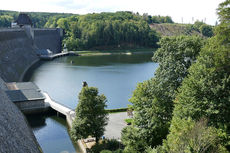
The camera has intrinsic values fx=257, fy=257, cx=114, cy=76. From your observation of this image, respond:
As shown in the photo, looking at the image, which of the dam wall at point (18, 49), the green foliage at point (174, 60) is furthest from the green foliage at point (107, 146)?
the dam wall at point (18, 49)

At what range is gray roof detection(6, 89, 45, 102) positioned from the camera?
1337 inches

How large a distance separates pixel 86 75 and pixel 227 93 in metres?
50.3

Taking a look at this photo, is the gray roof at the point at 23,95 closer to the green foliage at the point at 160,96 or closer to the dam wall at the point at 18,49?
the dam wall at the point at 18,49

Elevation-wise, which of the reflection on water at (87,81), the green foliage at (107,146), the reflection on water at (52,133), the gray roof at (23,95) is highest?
the gray roof at (23,95)

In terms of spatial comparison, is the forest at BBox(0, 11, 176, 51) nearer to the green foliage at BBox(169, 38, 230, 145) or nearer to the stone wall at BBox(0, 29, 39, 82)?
the stone wall at BBox(0, 29, 39, 82)

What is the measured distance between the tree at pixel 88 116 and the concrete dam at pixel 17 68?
4.01m

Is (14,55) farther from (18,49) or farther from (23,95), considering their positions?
(23,95)

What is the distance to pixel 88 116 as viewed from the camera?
81.2 ft

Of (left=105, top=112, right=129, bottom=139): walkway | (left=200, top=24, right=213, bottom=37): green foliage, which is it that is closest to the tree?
(left=105, top=112, right=129, bottom=139): walkway

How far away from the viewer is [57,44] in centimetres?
12725

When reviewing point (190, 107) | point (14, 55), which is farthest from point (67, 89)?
point (190, 107)

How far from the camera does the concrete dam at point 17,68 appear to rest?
18359 mm

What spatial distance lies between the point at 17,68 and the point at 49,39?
58803 millimetres

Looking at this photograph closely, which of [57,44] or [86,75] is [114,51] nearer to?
[57,44]
